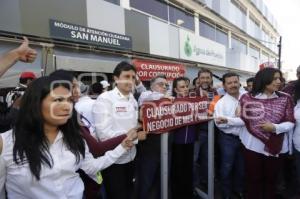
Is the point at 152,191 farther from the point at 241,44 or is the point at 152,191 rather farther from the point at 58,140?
the point at 241,44

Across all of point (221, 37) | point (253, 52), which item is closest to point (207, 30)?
point (221, 37)

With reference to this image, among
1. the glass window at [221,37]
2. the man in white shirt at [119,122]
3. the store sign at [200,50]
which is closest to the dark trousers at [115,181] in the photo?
the man in white shirt at [119,122]

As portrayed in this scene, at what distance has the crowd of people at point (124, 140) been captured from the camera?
193cm

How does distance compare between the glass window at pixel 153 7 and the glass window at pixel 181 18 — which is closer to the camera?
the glass window at pixel 153 7

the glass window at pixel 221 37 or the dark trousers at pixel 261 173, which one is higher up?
the glass window at pixel 221 37

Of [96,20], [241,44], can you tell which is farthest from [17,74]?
[241,44]

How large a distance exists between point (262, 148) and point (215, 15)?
63.0 ft

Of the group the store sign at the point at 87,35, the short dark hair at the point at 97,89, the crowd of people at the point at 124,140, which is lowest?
the crowd of people at the point at 124,140

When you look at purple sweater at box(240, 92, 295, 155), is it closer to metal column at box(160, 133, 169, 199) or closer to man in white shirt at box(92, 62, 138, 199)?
metal column at box(160, 133, 169, 199)

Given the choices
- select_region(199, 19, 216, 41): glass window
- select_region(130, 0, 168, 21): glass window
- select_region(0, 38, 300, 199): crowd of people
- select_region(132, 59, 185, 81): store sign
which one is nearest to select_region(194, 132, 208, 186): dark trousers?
select_region(0, 38, 300, 199): crowd of people

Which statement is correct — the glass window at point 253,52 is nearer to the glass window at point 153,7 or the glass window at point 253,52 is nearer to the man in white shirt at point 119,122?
the glass window at point 153,7

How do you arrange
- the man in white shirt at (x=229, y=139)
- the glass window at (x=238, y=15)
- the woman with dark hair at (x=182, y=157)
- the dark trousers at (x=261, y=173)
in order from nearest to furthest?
the dark trousers at (x=261, y=173), the woman with dark hair at (x=182, y=157), the man in white shirt at (x=229, y=139), the glass window at (x=238, y=15)

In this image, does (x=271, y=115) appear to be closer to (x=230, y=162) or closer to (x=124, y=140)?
(x=230, y=162)

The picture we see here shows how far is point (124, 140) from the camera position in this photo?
2.63 m
